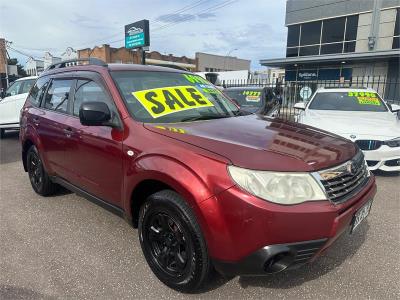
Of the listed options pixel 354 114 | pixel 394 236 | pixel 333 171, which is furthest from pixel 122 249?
pixel 354 114

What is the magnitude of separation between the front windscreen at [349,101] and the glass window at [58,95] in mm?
5109

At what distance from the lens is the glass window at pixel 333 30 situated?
21516 millimetres

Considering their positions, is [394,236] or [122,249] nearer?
[122,249]

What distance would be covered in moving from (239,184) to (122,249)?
1645 mm

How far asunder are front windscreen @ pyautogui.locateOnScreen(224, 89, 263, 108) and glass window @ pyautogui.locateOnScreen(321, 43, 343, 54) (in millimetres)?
15534

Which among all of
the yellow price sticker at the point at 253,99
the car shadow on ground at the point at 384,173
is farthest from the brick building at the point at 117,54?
the car shadow on ground at the point at 384,173

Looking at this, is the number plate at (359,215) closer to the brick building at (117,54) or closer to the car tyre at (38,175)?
the car tyre at (38,175)

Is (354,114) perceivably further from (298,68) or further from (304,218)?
(298,68)

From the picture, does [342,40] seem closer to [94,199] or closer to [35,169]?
[35,169]

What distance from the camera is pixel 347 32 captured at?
70.0 feet

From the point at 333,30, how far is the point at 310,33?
1.55 meters

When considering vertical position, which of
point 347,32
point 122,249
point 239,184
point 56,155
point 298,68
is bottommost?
point 122,249

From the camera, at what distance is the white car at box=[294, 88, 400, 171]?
5.20 metres

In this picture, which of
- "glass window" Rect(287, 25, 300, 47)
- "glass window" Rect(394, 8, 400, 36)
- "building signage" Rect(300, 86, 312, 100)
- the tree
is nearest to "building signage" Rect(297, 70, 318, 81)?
"glass window" Rect(287, 25, 300, 47)
